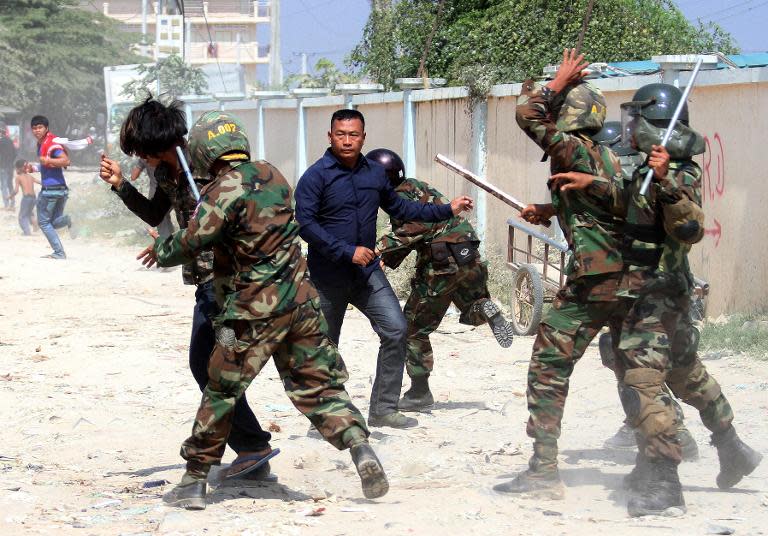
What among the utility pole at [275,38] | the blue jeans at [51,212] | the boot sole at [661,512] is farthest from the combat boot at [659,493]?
the utility pole at [275,38]

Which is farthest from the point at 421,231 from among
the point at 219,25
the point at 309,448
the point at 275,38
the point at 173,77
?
the point at 219,25

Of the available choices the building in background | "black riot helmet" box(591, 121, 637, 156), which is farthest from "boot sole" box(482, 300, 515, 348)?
the building in background

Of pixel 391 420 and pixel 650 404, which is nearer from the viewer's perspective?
pixel 650 404

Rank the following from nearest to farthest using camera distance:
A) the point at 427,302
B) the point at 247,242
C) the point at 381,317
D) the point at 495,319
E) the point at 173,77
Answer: the point at 247,242
the point at 381,317
the point at 427,302
the point at 495,319
the point at 173,77

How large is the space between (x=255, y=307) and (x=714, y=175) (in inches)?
239

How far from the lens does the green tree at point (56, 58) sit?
43000mm

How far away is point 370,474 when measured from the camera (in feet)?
16.8

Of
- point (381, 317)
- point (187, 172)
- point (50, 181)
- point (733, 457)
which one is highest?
point (187, 172)

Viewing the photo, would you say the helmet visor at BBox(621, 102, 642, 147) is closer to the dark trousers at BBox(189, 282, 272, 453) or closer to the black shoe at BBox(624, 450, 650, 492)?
the black shoe at BBox(624, 450, 650, 492)

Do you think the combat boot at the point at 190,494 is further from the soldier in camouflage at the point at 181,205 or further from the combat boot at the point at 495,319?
the combat boot at the point at 495,319

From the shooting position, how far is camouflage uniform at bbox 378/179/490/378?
7.46m

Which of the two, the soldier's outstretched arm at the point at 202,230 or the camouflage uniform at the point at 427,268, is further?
the camouflage uniform at the point at 427,268

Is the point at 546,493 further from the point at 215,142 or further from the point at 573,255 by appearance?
the point at 215,142

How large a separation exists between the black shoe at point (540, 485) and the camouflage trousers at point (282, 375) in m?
0.71
